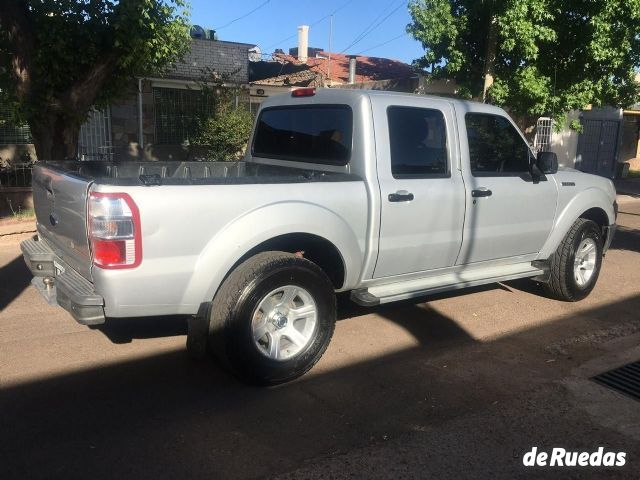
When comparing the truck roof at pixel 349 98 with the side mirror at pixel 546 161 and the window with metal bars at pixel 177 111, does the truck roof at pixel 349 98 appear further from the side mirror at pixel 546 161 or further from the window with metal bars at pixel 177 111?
the window with metal bars at pixel 177 111

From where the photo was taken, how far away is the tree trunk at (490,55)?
457 inches

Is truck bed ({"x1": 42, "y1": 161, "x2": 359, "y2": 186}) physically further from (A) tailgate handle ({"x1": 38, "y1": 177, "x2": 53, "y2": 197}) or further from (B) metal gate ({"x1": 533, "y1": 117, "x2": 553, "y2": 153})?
(B) metal gate ({"x1": 533, "y1": 117, "x2": 553, "y2": 153})

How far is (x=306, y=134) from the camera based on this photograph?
4.96 meters

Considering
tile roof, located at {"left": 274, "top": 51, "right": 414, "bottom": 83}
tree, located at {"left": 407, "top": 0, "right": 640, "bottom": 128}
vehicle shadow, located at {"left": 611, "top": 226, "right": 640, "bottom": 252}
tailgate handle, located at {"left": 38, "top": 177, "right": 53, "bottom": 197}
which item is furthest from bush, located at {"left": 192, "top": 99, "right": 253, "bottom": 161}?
tile roof, located at {"left": 274, "top": 51, "right": 414, "bottom": 83}

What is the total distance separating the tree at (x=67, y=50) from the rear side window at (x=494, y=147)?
5.19m

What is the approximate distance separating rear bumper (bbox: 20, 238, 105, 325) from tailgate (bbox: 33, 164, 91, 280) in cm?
6

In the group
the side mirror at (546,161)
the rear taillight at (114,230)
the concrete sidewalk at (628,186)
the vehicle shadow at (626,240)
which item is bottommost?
the vehicle shadow at (626,240)

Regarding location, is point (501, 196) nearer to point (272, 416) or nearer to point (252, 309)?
point (252, 309)

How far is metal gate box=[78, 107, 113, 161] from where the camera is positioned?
501 inches

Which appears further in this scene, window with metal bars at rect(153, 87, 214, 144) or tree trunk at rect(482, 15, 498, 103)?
window with metal bars at rect(153, 87, 214, 144)

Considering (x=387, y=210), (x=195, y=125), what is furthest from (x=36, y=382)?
(x=195, y=125)

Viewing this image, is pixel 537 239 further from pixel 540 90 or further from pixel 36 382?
pixel 540 90

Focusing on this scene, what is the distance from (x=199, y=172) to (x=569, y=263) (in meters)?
3.65

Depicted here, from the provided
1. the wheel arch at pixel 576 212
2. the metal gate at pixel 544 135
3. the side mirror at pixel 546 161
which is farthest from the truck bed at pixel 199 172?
the metal gate at pixel 544 135
